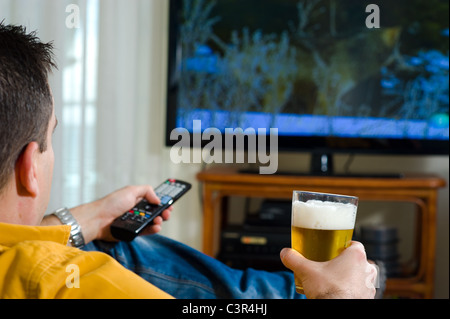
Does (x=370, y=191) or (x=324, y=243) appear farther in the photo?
(x=370, y=191)

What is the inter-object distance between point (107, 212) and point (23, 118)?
0.50 meters

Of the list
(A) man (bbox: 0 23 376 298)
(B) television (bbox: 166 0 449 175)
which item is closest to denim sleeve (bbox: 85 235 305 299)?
(A) man (bbox: 0 23 376 298)

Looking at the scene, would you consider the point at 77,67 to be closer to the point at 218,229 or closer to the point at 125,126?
the point at 125,126

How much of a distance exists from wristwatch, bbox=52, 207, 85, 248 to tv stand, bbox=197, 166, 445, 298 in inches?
40.1

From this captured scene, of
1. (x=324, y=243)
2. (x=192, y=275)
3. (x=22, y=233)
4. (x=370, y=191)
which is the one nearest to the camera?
(x=22, y=233)

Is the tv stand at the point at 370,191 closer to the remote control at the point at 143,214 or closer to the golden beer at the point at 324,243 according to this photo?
the remote control at the point at 143,214

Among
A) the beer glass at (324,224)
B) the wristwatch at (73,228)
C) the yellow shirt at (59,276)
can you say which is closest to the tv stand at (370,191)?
the wristwatch at (73,228)

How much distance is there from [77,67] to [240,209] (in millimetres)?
1014

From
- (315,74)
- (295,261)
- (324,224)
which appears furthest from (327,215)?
(315,74)

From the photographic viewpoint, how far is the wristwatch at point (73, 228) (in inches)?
44.3

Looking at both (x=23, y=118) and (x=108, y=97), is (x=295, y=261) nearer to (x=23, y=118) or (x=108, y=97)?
(x=23, y=118)

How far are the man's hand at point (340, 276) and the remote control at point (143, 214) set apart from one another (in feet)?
1.57

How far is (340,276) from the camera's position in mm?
646

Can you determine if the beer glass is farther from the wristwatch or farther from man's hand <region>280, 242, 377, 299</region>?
the wristwatch
